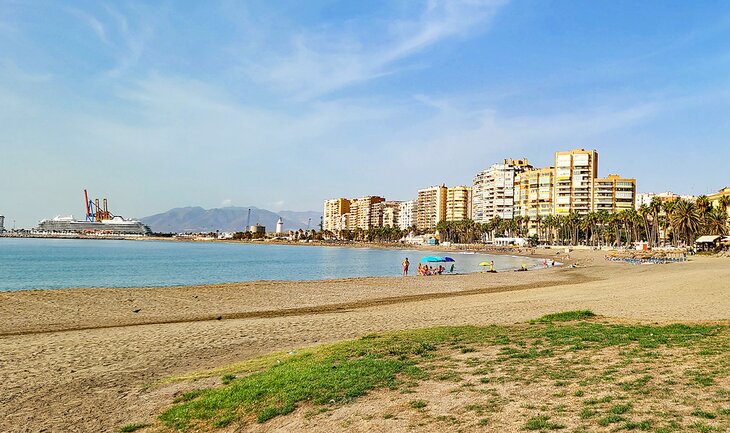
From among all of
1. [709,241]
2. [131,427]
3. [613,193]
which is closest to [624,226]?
[613,193]

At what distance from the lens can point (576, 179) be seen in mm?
157375

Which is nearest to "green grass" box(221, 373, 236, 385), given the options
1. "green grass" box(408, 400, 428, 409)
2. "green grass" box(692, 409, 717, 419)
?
"green grass" box(408, 400, 428, 409)

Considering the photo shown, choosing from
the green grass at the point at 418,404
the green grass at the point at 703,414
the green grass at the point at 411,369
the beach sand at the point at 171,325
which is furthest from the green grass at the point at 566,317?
the green grass at the point at 703,414

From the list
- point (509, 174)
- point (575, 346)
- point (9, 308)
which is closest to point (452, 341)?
point (575, 346)

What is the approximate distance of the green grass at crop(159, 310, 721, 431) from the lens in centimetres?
873

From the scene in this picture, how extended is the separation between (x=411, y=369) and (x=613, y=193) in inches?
6388

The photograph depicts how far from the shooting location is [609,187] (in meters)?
155

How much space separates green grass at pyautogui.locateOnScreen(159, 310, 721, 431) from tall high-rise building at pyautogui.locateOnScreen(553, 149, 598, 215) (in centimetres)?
15349

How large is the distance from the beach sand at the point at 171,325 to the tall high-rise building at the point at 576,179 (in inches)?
5107

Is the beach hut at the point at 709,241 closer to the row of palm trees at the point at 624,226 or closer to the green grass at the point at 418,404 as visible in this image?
the row of palm trees at the point at 624,226

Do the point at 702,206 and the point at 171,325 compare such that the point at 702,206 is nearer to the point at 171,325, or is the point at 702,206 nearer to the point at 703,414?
the point at 171,325

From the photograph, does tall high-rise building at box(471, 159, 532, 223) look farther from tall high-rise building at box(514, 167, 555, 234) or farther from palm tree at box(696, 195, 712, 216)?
palm tree at box(696, 195, 712, 216)

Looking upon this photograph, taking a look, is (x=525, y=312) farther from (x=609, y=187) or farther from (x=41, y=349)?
(x=609, y=187)

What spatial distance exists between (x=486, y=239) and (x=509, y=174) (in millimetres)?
26088
